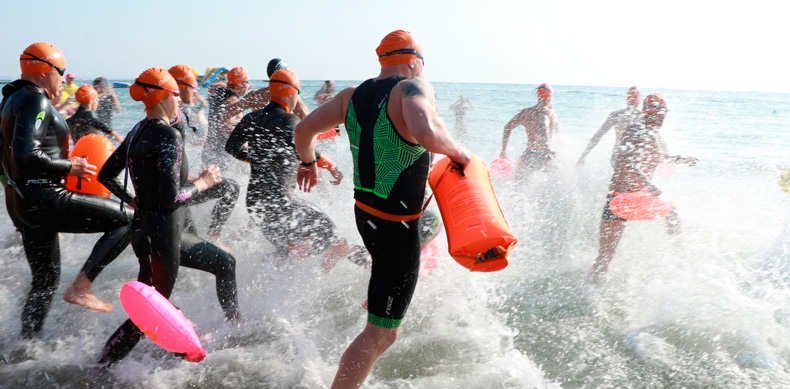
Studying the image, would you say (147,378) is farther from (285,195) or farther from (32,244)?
(285,195)

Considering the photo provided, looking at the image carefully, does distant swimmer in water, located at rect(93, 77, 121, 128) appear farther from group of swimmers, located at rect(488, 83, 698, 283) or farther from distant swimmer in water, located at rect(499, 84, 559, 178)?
group of swimmers, located at rect(488, 83, 698, 283)

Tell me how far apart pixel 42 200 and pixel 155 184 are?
1.04 metres

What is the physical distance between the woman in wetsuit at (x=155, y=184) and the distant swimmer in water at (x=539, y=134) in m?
5.58

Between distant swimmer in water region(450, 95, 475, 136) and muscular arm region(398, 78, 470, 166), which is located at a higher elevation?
muscular arm region(398, 78, 470, 166)

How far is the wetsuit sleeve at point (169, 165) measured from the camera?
272cm

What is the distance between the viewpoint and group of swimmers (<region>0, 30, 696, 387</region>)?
7.80 ft

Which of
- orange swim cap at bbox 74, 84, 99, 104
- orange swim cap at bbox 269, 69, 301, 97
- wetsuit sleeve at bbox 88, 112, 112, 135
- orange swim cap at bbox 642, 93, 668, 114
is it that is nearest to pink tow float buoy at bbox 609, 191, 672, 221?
orange swim cap at bbox 642, 93, 668, 114

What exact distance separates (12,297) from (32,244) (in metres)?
1.38

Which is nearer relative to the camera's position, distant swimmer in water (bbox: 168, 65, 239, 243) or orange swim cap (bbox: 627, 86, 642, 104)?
distant swimmer in water (bbox: 168, 65, 239, 243)

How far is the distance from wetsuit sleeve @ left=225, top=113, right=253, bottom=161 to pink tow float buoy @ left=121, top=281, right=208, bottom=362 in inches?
71.7

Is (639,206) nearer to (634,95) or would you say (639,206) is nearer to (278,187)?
(278,187)

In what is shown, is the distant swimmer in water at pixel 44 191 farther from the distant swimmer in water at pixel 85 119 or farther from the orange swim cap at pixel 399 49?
the distant swimmer in water at pixel 85 119

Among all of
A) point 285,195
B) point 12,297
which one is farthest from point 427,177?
point 12,297

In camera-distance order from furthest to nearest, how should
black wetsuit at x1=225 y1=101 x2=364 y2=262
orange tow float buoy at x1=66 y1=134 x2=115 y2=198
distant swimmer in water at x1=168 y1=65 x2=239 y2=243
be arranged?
distant swimmer in water at x1=168 y1=65 x2=239 y2=243 < black wetsuit at x1=225 y1=101 x2=364 y2=262 < orange tow float buoy at x1=66 y1=134 x2=115 y2=198
